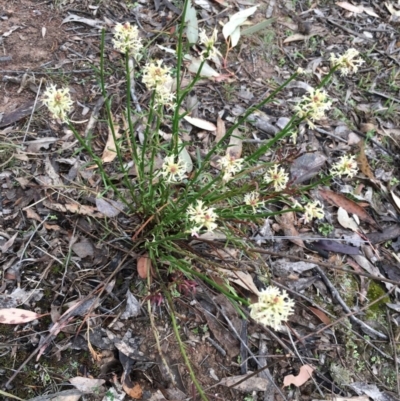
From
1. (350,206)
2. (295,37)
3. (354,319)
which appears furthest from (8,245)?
(295,37)

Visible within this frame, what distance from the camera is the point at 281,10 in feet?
13.2

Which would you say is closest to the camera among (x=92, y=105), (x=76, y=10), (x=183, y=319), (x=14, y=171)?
(x=183, y=319)

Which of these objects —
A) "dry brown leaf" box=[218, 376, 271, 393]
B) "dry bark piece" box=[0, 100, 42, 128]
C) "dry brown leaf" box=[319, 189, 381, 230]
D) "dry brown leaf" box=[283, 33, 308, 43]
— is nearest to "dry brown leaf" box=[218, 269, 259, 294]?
"dry brown leaf" box=[218, 376, 271, 393]

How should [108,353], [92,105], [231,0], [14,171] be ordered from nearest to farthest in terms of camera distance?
[108,353], [14,171], [92,105], [231,0]

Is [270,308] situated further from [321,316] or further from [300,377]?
[321,316]

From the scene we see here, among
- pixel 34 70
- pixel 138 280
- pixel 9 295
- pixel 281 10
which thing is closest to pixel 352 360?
pixel 138 280

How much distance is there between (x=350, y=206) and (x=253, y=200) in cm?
132

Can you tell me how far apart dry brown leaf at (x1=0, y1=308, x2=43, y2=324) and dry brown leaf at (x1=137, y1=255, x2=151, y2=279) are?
1.77 ft

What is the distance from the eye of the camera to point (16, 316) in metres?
2.24

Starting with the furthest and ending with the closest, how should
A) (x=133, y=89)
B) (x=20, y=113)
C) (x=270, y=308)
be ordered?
(x=133, y=89)
(x=20, y=113)
(x=270, y=308)

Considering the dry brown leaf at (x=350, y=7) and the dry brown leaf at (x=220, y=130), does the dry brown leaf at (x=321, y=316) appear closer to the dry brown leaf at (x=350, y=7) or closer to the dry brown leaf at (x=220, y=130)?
the dry brown leaf at (x=220, y=130)

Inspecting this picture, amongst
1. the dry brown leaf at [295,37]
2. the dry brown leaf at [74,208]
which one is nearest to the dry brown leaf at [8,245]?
the dry brown leaf at [74,208]

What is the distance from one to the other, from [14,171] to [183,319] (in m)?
1.27

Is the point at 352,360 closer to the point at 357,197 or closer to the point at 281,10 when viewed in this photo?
the point at 357,197
